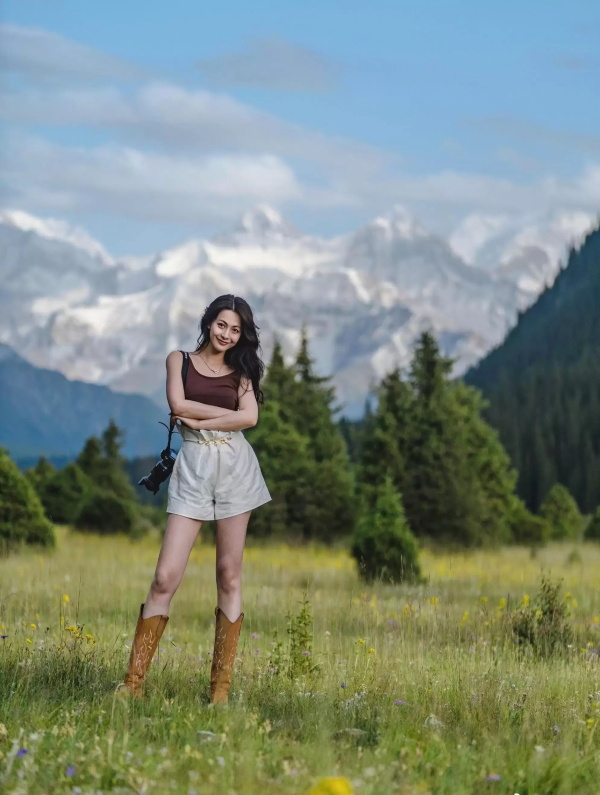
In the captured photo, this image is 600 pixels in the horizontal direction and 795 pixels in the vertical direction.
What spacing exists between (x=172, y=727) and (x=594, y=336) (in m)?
202

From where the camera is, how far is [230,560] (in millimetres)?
6539

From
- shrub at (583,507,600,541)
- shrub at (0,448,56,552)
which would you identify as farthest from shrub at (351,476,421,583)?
shrub at (583,507,600,541)

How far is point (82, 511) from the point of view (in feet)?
99.6

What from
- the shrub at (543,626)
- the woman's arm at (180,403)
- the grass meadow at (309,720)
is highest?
the woman's arm at (180,403)

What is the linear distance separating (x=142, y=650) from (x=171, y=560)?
57cm

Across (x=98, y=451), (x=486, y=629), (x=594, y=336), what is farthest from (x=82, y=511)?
(x=594, y=336)

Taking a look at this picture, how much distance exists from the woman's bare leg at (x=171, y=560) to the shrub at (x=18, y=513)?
14.8 metres

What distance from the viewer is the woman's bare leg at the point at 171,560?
20.7ft

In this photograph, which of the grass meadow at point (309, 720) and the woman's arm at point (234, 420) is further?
the woman's arm at point (234, 420)

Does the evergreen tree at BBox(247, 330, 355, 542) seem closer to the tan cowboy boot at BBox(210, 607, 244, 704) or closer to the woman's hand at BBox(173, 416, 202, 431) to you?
the tan cowboy boot at BBox(210, 607, 244, 704)

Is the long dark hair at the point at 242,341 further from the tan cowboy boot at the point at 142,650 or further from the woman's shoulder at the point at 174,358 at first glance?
the tan cowboy boot at the point at 142,650

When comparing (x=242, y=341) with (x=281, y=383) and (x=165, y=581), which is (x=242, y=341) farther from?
(x=281, y=383)

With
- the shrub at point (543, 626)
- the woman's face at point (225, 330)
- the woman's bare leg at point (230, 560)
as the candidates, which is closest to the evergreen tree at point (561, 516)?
the shrub at point (543, 626)

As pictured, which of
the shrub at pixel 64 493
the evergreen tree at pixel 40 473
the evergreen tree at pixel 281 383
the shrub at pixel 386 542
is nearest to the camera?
the shrub at pixel 386 542
